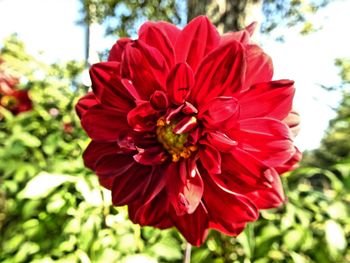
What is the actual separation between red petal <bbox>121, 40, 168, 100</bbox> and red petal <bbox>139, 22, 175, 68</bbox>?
18 millimetres

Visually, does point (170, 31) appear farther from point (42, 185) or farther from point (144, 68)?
point (42, 185)

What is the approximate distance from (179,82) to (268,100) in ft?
0.46

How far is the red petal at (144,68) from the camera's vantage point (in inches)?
26.7

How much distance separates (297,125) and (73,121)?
1.23m

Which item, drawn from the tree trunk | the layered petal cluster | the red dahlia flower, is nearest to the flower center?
the red dahlia flower

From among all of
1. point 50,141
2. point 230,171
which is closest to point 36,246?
point 50,141

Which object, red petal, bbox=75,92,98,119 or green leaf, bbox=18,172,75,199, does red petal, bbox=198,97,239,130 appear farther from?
green leaf, bbox=18,172,75,199

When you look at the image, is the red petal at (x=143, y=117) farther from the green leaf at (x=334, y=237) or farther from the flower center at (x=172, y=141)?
the green leaf at (x=334, y=237)

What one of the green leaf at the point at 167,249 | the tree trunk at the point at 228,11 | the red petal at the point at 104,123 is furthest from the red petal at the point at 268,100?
the tree trunk at the point at 228,11

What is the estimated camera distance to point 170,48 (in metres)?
0.70

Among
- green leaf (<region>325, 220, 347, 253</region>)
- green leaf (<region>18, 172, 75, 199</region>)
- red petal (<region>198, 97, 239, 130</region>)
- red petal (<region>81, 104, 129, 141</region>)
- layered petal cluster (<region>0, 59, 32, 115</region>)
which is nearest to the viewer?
red petal (<region>198, 97, 239, 130</region>)

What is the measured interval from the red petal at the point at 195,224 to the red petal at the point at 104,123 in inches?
6.8

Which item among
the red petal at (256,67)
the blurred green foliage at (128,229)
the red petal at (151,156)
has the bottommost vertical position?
the blurred green foliage at (128,229)

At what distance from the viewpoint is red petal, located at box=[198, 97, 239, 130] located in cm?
63
